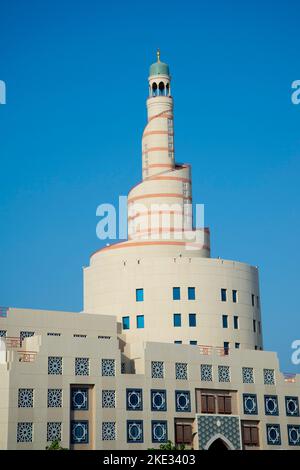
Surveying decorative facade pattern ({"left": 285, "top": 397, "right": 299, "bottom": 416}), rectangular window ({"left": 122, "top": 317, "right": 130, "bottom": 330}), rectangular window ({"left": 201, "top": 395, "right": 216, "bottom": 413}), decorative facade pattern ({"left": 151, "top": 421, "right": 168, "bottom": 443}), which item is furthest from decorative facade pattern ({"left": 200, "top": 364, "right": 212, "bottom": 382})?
rectangular window ({"left": 122, "top": 317, "right": 130, "bottom": 330})

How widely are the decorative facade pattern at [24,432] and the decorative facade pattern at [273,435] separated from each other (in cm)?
1787

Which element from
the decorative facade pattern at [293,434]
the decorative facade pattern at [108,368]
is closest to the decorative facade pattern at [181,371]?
the decorative facade pattern at [108,368]

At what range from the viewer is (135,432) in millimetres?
51469

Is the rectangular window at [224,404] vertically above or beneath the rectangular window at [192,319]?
beneath

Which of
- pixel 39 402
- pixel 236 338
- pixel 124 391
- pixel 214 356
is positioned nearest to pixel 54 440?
pixel 39 402

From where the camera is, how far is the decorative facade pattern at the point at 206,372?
55875 mm

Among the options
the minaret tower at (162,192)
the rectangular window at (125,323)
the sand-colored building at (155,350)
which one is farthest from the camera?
the minaret tower at (162,192)

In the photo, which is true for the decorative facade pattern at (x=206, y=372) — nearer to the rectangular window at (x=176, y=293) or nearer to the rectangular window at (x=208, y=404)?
the rectangular window at (x=208, y=404)

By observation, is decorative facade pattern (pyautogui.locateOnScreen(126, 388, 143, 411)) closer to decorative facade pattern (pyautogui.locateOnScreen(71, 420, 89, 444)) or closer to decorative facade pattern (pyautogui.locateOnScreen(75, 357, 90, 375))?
decorative facade pattern (pyautogui.locateOnScreen(75, 357, 90, 375))

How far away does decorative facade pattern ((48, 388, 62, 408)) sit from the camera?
48625 mm

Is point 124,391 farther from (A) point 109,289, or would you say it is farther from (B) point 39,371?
(A) point 109,289

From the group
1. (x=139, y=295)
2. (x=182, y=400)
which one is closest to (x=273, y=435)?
(x=182, y=400)

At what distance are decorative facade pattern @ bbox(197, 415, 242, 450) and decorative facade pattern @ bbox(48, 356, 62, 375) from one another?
10.4 metres

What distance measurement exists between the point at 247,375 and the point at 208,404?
4.16 meters
